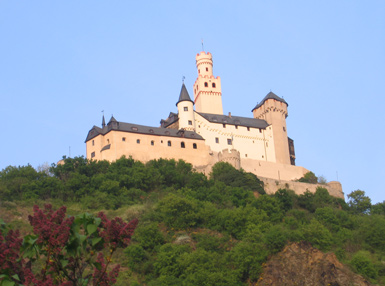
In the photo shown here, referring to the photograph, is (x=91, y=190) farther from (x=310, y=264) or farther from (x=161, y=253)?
(x=310, y=264)

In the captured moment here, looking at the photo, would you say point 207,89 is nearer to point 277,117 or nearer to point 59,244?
point 277,117

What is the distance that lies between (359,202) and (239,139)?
52.1 feet

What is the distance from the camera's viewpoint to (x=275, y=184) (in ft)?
218

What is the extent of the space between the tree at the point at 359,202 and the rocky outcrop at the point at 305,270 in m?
23.0

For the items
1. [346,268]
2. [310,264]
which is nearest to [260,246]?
[310,264]

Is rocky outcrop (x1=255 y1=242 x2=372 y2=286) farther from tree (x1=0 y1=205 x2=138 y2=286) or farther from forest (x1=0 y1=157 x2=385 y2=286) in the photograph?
tree (x1=0 y1=205 x2=138 y2=286)

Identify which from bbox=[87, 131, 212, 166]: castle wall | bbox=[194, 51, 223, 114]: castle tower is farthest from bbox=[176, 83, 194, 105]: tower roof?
bbox=[87, 131, 212, 166]: castle wall

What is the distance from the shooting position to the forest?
4350 cm

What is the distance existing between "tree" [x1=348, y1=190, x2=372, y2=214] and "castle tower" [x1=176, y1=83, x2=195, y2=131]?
67.4 feet

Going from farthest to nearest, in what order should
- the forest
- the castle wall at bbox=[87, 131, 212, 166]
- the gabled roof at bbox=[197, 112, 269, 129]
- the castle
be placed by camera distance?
1. the gabled roof at bbox=[197, 112, 269, 129]
2. the castle
3. the castle wall at bbox=[87, 131, 212, 166]
4. the forest

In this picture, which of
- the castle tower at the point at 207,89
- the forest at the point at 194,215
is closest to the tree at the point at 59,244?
the forest at the point at 194,215

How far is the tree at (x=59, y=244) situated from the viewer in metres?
11.8

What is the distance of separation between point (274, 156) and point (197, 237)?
25855mm

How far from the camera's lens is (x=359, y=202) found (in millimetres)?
69188
